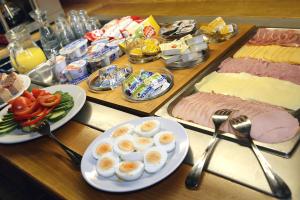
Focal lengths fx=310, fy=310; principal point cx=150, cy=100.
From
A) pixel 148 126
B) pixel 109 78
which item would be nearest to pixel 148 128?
pixel 148 126

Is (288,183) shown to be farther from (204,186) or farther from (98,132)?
(98,132)

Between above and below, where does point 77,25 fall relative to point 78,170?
above

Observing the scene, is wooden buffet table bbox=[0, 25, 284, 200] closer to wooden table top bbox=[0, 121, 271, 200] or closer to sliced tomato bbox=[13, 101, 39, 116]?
wooden table top bbox=[0, 121, 271, 200]

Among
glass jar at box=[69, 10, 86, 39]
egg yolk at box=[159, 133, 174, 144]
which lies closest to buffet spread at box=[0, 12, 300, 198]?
egg yolk at box=[159, 133, 174, 144]

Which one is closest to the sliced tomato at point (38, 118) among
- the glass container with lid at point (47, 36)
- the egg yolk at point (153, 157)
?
the egg yolk at point (153, 157)

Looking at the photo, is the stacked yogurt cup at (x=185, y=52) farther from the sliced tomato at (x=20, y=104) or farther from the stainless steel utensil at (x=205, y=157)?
the sliced tomato at (x=20, y=104)

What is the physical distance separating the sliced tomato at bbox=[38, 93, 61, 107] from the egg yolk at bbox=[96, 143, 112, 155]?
0.37m

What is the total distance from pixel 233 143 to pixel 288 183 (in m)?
0.18

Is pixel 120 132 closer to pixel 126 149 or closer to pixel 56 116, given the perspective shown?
pixel 126 149

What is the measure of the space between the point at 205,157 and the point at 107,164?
0.25 m

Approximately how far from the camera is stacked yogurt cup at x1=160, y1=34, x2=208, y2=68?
48.6 inches

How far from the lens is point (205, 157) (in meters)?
0.77

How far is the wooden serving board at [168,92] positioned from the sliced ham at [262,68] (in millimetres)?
80

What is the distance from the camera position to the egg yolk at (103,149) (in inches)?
33.7
